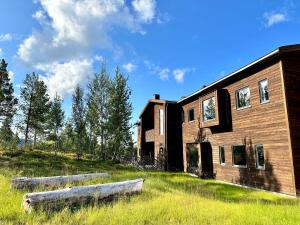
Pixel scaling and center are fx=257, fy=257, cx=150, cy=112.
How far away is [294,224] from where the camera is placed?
669cm

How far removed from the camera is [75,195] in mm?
8336

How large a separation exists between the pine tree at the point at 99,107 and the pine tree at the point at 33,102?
298 inches

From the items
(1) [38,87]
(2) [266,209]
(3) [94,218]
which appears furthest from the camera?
(1) [38,87]

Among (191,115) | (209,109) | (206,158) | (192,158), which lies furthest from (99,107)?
(209,109)

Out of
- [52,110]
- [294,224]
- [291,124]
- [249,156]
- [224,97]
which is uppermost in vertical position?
[52,110]

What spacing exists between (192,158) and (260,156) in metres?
8.81

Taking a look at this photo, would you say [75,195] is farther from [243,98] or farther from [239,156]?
[243,98]

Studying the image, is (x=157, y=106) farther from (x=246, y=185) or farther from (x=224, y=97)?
(x=246, y=185)

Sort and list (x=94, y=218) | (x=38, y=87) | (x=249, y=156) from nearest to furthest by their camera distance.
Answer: (x=94, y=218) < (x=249, y=156) < (x=38, y=87)

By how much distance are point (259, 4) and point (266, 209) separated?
11.2m

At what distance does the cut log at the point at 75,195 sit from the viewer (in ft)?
24.1

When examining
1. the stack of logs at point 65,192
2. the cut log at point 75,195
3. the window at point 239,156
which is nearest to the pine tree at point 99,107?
the window at point 239,156

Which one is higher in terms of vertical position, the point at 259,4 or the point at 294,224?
the point at 259,4

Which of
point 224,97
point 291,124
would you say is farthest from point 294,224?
point 224,97
